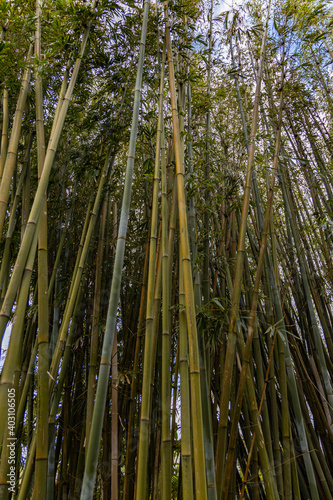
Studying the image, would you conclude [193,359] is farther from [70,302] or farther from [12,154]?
[12,154]

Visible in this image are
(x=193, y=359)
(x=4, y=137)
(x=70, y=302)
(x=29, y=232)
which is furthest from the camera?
(x=4, y=137)

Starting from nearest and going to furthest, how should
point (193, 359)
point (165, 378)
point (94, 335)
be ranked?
point (193, 359) < point (165, 378) < point (94, 335)

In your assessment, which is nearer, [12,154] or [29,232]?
[29,232]

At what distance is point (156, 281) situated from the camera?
7.01ft

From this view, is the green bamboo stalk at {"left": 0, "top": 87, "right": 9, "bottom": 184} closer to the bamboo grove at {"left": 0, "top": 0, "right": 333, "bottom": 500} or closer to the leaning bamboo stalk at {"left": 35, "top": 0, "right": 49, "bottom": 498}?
the bamboo grove at {"left": 0, "top": 0, "right": 333, "bottom": 500}

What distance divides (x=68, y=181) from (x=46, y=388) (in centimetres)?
227

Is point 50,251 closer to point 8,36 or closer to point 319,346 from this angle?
point 8,36

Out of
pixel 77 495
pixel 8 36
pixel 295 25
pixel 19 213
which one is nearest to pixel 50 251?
pixel 19 213

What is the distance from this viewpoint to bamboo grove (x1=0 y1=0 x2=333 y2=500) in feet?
5.34

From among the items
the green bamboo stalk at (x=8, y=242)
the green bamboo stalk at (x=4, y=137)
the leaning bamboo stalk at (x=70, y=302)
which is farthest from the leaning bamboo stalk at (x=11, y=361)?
the green bamboo stalk at (x=4, y=137)

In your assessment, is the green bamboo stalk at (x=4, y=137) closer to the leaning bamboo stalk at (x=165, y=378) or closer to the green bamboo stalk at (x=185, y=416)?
the leaning bamboo stalk at (x=165, y=378)

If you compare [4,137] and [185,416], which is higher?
[4,137]

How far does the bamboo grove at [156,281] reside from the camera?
5.34 feet

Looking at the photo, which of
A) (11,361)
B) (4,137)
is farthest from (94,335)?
(4,137)
